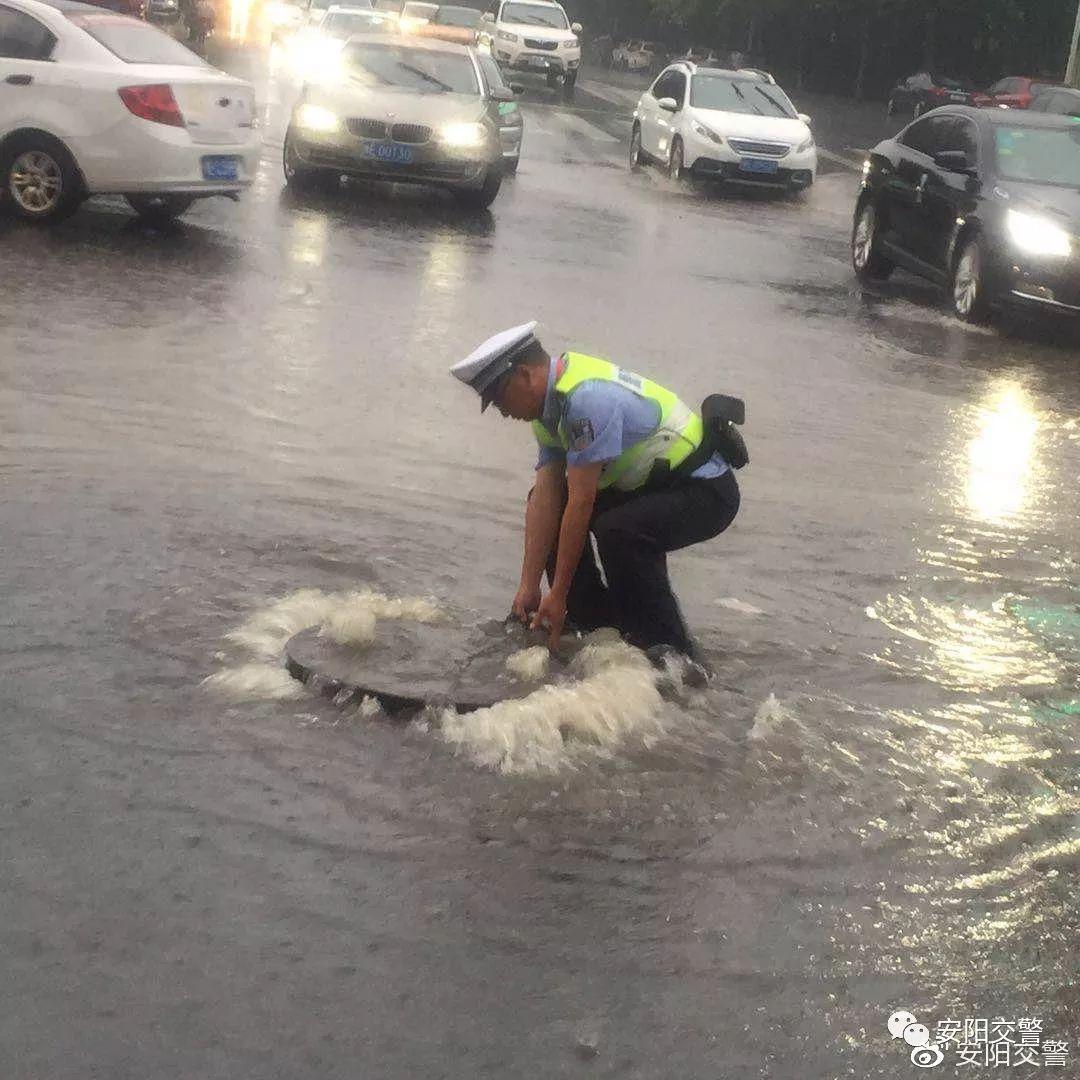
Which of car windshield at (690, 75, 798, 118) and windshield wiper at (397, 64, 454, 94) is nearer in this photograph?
windshield wiper at (397, 64, 454, 94)

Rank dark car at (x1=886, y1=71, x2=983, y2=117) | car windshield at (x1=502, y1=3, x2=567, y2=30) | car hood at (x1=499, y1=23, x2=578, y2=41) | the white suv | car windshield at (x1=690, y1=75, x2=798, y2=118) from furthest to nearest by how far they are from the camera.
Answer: dark car at (x1=886, y1=71, x2=983, y2=117) → car windshield at (x1=502, y1=3, x2=567, y2=30) → car hood at (x1=499, y1=23, x2=578, y2=41) → the white suv → car windshield at (x1=690, y1=75, x2=798, y2=118)

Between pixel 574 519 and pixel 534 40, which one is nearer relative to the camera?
pixel 574 519

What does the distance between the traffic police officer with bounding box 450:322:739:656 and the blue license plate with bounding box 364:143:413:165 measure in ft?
39.8

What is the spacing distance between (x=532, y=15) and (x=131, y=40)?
31.9 meters

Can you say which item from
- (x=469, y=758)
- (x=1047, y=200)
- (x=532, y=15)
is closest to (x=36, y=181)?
(x=1047, y=200)

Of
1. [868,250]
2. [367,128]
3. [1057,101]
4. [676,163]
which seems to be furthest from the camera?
[1057,101]

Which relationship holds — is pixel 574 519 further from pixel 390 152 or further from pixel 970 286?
pixel 390 152

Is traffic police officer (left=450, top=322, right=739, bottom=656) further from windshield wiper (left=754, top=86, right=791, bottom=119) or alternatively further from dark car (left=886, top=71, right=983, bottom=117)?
dark car (left=886, top=71, right=983, bottom=117)

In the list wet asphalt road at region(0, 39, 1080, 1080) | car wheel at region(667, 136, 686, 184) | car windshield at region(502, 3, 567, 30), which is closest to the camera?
wet asphalt road at region(0, 39, 1080, 1080)

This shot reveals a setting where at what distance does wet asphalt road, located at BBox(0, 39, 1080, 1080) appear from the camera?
372cm

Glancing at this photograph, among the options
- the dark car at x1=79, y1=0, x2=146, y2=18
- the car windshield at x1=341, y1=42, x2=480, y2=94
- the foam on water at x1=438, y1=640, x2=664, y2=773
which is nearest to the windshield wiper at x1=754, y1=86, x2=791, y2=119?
the car windshield at x1=341, y1=42, x2=480, y2=94

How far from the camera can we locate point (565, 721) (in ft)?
17.4

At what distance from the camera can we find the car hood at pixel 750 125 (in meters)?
23.0

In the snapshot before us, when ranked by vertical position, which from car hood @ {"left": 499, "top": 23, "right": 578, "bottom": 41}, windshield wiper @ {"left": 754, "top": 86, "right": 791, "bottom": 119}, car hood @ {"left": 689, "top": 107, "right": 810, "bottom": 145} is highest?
car hood @ {"left": 499, "top": 23, "right": 578, "bottom": 41}
